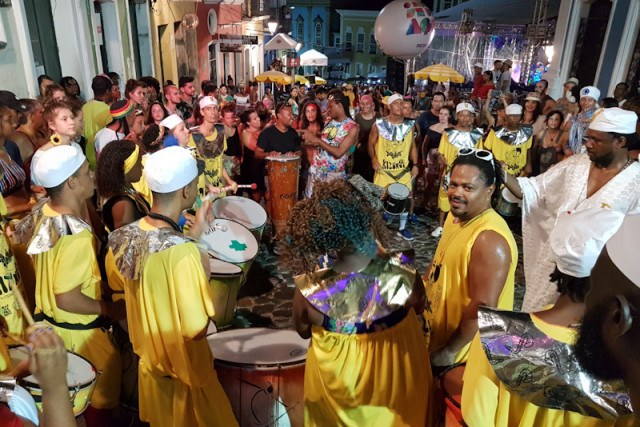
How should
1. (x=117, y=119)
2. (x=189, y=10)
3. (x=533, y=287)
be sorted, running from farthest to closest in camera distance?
(x=189, y=10), (x=117, y=119), (x=533, y=287)

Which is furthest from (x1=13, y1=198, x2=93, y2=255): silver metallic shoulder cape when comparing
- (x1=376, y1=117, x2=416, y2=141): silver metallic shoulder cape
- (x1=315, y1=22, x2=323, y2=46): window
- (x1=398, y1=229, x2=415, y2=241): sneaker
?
(x1=315, y1=22, x2=323, y2=46): window

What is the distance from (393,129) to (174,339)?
4.83 m

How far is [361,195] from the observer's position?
79.1 inches

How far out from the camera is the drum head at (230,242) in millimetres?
3538

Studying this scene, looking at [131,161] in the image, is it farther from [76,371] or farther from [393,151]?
[393,151]

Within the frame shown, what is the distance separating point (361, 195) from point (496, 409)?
1.02m

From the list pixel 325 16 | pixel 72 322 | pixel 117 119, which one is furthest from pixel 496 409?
pixel 325 16

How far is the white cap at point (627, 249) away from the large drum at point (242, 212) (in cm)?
342

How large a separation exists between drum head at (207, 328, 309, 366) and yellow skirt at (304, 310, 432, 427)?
459mm

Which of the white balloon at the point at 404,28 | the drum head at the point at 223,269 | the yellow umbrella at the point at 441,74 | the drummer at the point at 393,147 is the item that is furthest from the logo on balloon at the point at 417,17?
the yellow umbrella at the point at 441,74

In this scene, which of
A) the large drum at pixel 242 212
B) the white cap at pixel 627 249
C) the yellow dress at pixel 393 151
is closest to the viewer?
the white cap at pixel 627 249

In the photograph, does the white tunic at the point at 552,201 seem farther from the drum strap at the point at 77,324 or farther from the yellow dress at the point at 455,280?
the drum strap at the point at 77,324

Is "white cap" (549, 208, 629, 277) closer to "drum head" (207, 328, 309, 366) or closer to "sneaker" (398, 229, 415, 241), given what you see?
"drum head" (207, 328, 309, 366)

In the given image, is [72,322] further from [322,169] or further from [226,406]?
[322,169]
